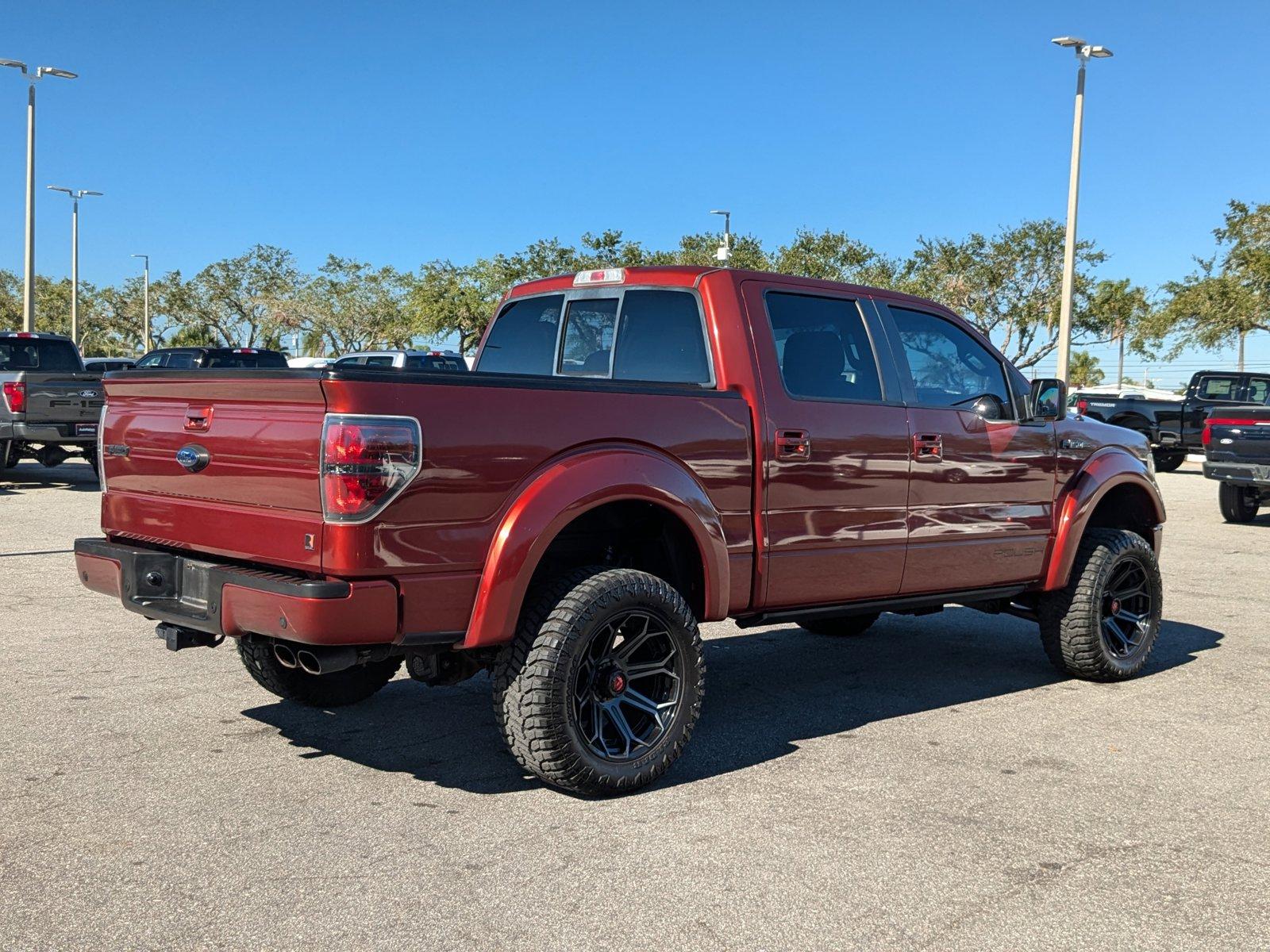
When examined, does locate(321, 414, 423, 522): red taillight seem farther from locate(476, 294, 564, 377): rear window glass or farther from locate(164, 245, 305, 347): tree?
locate(164, 245, 305, 347): tree

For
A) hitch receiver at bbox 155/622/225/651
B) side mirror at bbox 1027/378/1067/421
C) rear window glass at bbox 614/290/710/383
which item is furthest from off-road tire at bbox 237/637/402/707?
side mirror at bbox 1027/378/1067/421

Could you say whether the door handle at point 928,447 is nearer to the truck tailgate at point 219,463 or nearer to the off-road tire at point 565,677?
the off-road tire at point 565,677

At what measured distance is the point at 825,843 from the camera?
4.04 metres

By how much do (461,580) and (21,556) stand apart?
7.25m

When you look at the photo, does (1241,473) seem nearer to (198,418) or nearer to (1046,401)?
(1046,401)

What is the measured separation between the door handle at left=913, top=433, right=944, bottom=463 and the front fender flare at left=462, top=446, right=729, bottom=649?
1300 millimetres

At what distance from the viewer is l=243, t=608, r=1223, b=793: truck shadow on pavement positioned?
4938 mm

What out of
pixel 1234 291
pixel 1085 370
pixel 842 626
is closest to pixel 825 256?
pixel 1234 291

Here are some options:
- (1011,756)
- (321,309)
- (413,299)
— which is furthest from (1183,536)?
(321,309)

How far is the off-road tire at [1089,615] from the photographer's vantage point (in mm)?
6375

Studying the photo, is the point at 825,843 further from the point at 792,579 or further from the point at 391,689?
the point at 391,689

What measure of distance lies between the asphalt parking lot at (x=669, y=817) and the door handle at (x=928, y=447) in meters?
1.18

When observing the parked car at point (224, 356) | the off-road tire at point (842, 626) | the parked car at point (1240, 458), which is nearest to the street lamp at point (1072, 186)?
the parked car at point (1240, 458)

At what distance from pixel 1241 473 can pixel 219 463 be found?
13829 mm
